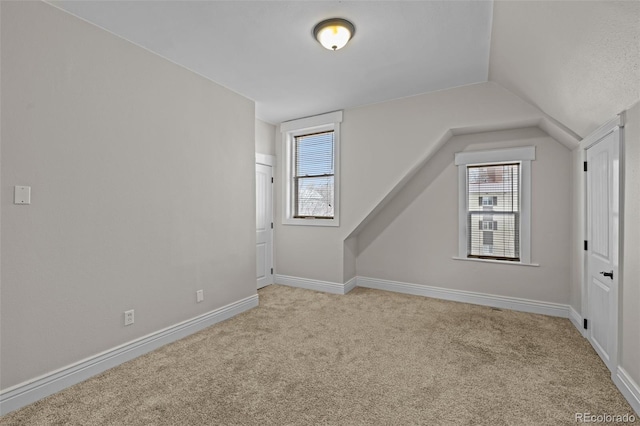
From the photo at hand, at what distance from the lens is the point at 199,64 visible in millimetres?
2982

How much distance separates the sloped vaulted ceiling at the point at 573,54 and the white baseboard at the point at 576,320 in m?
1.89

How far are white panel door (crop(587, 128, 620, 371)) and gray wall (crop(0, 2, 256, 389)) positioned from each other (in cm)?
361

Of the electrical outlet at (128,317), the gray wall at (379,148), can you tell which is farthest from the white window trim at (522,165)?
the electrical outlet at (128,317)

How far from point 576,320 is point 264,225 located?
13.6 feet

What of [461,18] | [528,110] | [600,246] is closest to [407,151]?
[528,110]

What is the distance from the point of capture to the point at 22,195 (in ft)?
6.44

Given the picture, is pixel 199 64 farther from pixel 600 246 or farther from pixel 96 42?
pixel 600 246

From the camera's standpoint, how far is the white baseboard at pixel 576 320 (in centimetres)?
296

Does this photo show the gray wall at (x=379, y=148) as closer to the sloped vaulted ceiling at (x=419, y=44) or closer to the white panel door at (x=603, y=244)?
the sloped vaulted ceiling at (x=419, y=44)

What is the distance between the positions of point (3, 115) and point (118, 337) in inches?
71.5

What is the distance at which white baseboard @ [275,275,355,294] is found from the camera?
14.6ft

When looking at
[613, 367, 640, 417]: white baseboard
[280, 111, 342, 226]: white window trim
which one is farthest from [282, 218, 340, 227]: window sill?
[613, 367, 640, 417]: white baseboard

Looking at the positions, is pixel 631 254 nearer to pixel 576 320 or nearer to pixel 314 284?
pixel 576 320

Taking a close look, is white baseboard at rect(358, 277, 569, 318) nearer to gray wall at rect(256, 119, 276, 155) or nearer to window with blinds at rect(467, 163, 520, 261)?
window with blinds at rect(467, 163, 520, 261)
